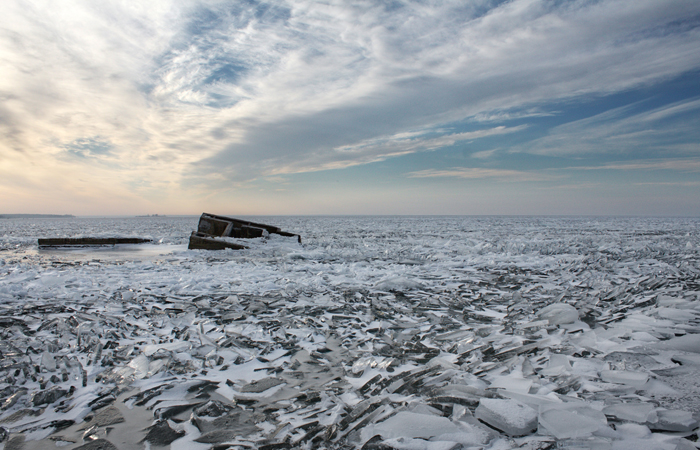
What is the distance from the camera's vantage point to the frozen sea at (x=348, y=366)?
1.47 meters

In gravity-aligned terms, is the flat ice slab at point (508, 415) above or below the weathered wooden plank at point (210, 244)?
below

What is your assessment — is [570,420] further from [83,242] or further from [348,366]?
[83,242]

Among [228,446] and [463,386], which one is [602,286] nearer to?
[463,386]

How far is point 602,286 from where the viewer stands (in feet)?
14.1

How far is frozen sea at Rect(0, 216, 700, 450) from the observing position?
147 cm

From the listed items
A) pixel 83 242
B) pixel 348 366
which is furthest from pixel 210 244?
pixel 348 366

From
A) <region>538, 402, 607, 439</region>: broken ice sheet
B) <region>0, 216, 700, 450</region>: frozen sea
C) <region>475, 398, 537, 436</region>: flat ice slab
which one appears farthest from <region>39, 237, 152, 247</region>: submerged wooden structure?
<region>538, 402, 607, 439</region>: broken ice sheet

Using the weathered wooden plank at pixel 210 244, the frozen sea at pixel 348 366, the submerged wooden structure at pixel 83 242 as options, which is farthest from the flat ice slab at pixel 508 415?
the submerged wooden structure at pixel 83 242

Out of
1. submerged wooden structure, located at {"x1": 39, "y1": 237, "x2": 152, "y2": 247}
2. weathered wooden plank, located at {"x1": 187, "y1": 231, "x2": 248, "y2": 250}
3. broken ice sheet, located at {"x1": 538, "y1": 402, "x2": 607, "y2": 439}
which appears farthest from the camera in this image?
submerged wooden structure, located at {"x1": 39, "y1": 237, "x2": 152, "y2": 247}

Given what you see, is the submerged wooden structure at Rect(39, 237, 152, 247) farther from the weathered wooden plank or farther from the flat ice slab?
the flat ice slab

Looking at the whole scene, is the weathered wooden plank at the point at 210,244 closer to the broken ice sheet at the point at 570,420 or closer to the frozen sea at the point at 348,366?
the frozen sea at the point at 348,366

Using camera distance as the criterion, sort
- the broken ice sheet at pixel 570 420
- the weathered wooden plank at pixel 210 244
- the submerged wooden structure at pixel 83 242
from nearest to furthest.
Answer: the broken ice sheet at pixel 570 420, the weathered wooden plank at pixel 210 244, the submerged wooden structure at pixel 83 242

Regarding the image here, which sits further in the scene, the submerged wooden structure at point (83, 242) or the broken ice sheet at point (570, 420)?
the submerged wooden structure at point (83, 242)

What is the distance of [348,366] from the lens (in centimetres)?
213
